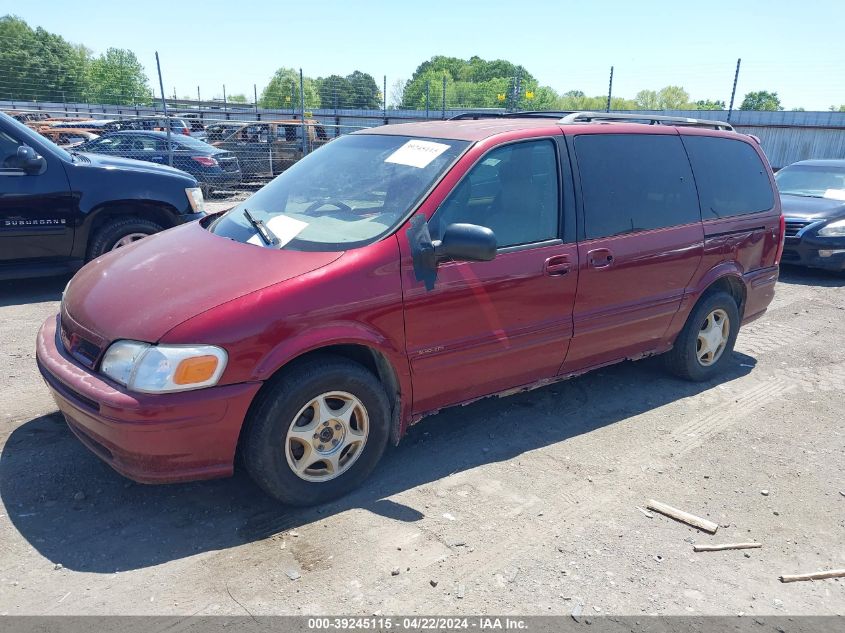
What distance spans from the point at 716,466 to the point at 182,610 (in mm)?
2932

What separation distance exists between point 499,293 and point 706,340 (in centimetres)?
226

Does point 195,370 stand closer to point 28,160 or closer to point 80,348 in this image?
point 80,348

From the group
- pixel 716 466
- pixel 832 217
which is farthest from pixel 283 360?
pixel 832 217

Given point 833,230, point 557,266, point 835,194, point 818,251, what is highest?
point 557,266

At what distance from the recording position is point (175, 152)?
13.8 m

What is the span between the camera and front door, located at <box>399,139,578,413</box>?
3453 millimetres

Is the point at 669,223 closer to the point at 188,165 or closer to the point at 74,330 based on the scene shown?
the point at 74,330

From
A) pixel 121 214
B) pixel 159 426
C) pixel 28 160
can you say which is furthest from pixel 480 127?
pixel 28 160

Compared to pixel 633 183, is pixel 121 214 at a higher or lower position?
lower

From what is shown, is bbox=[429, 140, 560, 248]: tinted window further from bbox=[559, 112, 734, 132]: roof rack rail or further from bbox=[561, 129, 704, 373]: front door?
bbox=[559, 112, 734, 132]: roof rack rail

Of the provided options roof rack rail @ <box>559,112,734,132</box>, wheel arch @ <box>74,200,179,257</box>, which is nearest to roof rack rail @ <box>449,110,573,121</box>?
roof rack rail @ <box>559,112,734,132</box>

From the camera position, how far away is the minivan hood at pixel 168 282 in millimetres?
2961

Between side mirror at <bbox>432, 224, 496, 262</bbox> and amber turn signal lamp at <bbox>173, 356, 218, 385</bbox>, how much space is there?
1.23 meters

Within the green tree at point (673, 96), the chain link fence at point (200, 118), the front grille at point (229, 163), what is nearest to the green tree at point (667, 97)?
the green tree at point (673, 96)
